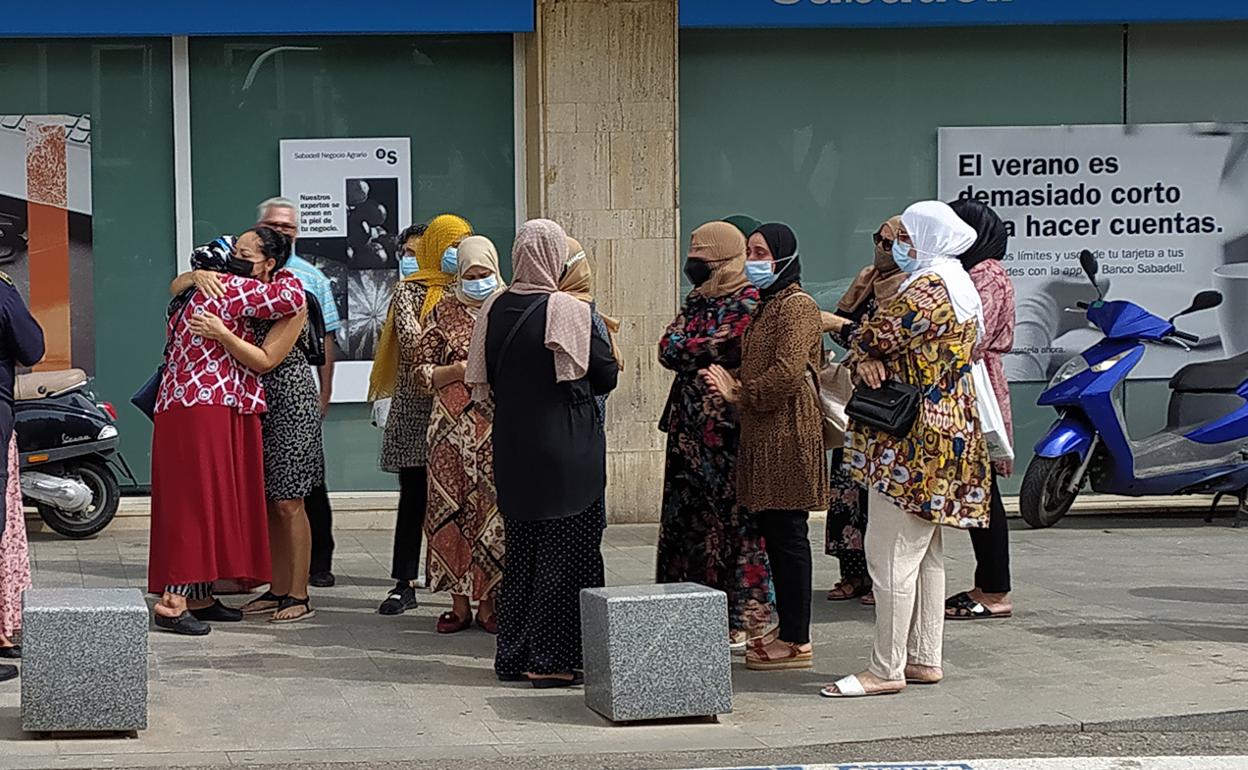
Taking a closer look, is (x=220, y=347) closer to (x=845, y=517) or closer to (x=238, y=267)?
(x=238, y=267)

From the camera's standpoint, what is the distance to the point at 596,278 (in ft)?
40.4

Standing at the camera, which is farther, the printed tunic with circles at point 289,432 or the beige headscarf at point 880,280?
the printed tunic with circles at point 289,432

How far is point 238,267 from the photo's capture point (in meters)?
8.94

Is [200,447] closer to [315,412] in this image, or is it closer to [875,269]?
[315,412]

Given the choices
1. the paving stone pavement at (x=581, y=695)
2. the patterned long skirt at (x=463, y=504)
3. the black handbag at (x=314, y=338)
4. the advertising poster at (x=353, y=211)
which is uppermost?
the advertising poster at (x=353, y=211)

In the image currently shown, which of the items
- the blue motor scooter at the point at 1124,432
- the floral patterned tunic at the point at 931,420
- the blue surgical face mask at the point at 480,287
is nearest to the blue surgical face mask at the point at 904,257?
the floral patterned tunic at the point at 931,420

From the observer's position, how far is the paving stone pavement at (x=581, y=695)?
22.8ft

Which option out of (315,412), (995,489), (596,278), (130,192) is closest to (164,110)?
(130,192)

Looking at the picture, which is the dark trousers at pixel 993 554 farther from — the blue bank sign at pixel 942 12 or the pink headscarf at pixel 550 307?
the blue bank sign at pixel 942 12

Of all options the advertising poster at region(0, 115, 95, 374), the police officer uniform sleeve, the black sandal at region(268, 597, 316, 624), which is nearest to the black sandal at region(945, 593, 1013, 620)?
the black sandal at region(268, 597, 316, 624)

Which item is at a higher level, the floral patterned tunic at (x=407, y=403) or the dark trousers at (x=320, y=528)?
the floral patterned tunic at (x=407, y=403)

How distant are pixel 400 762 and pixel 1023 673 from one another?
273 cm

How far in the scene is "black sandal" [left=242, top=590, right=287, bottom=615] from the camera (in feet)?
31.1

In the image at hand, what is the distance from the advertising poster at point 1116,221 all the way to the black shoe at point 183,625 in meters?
6.17
